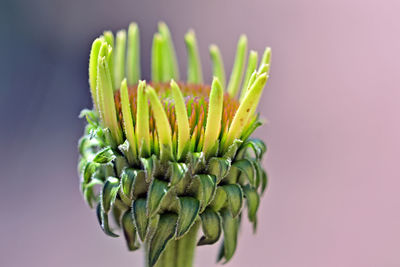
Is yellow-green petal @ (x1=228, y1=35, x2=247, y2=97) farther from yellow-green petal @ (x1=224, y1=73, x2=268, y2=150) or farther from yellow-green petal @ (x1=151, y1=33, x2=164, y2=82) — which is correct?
yellow-green petal @ (x1=224, y1=73, x2=268, y2=150)

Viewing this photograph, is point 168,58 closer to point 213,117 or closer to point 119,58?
point 119,58

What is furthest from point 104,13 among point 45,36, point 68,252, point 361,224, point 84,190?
point 84,190

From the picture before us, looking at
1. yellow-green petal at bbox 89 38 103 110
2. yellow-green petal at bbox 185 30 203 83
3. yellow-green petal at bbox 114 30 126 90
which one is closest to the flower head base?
yellow-green petal at bbox 89 38 103 110

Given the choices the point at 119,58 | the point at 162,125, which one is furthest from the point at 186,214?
the point at 119,58

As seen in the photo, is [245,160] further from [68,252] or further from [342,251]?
[68,252]

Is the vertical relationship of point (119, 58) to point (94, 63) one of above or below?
above
